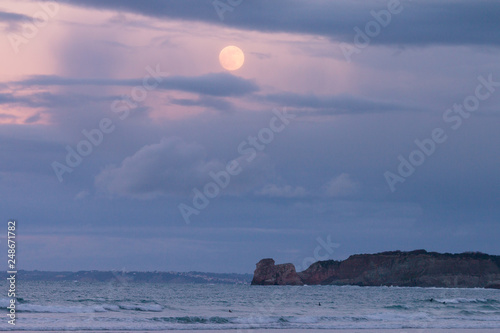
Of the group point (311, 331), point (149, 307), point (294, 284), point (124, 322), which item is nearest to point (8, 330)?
point (124, 322)

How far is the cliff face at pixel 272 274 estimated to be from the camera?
619ft

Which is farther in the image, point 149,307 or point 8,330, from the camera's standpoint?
point 149,307

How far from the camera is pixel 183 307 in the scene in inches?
2665

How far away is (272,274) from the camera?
632 ft

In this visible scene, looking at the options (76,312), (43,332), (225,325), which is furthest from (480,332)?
(76,312)

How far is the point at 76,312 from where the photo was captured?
54625mm

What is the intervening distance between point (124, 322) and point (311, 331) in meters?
13.0

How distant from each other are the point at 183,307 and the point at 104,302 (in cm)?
792

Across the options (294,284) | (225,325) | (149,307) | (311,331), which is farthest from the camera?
(294,284)

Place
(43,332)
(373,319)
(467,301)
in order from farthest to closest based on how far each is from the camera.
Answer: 1. (467,301)
2. (373,319)
3. (43,332)

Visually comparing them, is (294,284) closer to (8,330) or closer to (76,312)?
(76,312)

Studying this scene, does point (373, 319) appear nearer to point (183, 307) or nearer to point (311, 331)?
point (311, 331)

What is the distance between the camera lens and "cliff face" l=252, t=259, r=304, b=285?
188625mm

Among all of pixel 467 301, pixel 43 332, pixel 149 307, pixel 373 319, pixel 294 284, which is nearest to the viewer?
pixel 43 332
